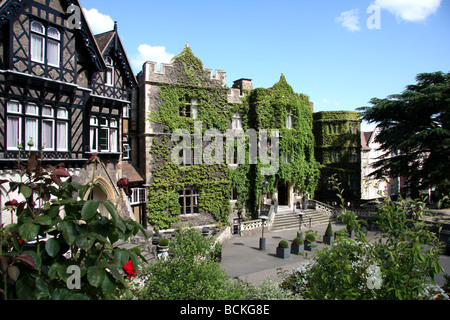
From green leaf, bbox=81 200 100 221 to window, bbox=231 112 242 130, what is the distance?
23768 millimetres

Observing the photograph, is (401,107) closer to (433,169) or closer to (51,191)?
(433,169)

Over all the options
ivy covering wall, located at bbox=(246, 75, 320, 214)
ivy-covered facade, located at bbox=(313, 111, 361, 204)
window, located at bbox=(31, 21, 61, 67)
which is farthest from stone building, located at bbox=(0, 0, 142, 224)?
ivy-covered facade, located at bbox=(313, 111, 361, 204)

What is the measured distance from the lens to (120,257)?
3.42 m

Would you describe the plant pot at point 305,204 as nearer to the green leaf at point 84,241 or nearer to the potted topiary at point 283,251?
the potted topiary at point 283,251

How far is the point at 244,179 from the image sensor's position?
88.9 feet

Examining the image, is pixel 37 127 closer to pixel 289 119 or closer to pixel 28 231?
pixel 28 231

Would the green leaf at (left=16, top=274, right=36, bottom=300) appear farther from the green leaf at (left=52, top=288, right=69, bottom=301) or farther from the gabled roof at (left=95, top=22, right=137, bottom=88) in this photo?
the gabled roof at (left=95, top=22, right=137, bottom=88)

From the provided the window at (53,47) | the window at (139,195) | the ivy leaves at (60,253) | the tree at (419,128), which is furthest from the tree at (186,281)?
the tree at (419,128)

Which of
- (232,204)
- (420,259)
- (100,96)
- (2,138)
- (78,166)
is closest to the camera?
(420,259)

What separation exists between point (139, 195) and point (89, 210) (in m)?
19.4

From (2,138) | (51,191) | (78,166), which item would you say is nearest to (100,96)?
(78,166)

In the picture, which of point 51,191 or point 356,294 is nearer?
point 51,191

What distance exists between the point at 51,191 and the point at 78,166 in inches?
472

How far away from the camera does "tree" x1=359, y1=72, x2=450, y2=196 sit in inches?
964
